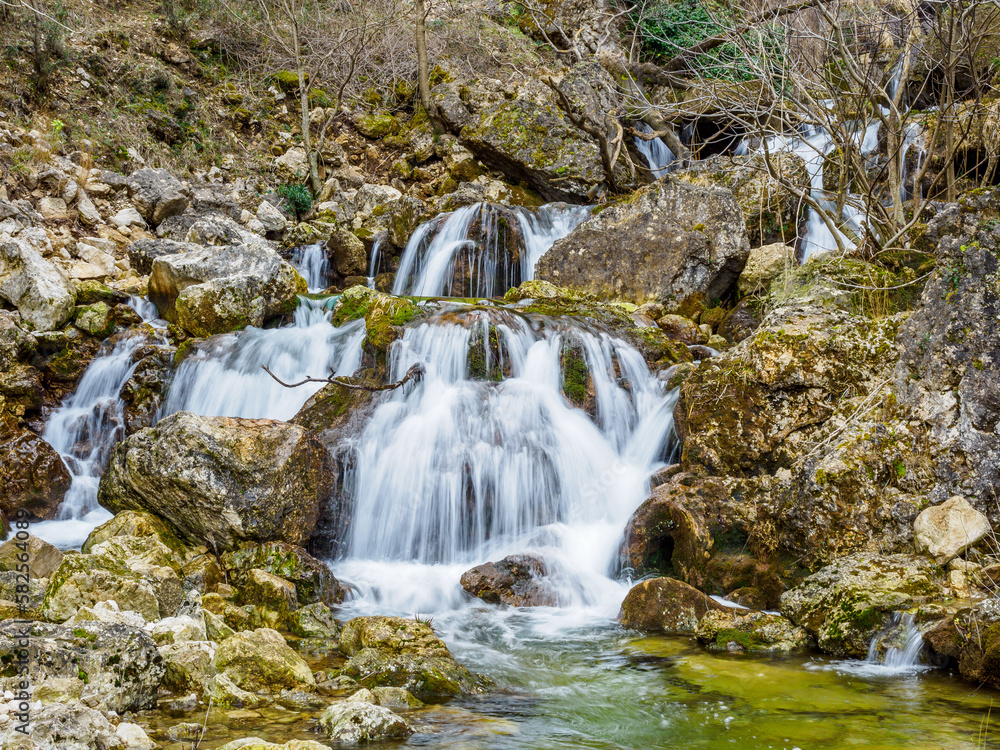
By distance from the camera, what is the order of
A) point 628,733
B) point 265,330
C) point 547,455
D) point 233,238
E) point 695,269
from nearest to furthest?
point 628,733, point 547,455, point 265,330, point 695,269, point 233,238

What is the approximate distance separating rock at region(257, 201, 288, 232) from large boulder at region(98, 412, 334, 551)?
7.66 metres

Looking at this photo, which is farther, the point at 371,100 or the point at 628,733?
the point at 371,100

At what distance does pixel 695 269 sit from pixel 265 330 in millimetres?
5968

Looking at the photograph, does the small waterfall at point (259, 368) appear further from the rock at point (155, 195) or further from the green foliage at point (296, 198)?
the green foliage at point (296, 198)

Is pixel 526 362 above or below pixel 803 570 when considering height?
above

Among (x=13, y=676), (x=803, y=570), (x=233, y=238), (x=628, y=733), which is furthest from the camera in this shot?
(x=233, y=238)

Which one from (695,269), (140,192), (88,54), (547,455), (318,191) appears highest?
(88,54)

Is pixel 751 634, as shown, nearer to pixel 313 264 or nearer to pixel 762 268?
pixel 762 268

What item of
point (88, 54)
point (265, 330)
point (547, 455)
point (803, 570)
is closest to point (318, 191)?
point (88, 54)

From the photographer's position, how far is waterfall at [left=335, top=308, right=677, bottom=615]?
6020mm

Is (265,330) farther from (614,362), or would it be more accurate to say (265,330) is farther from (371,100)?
(371,100)

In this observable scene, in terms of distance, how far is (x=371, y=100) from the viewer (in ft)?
56.3

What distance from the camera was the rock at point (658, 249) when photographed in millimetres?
10148

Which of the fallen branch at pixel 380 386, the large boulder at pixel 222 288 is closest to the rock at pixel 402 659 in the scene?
the fallen branch at pixel 380 386
